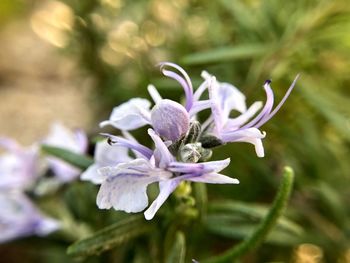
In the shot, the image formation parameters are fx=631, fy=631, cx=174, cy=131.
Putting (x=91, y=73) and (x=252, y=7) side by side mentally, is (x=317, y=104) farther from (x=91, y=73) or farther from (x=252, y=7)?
(x=91, y=73)

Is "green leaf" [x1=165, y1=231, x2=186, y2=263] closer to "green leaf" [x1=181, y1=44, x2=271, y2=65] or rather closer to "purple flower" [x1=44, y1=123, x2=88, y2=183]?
"purple flower" [x1=44, y1=123, x2=88, y2=183]

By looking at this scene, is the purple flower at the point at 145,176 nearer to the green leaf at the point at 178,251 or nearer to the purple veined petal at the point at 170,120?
the purple veined petal at the point at 170,120

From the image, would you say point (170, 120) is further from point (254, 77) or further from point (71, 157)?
point (254, 77)

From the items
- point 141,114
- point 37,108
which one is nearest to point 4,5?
point 37,108

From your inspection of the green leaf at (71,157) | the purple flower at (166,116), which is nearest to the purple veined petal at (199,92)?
the purple flower at (166,116)

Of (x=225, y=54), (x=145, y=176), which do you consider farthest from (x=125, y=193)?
(x=225, y=54)

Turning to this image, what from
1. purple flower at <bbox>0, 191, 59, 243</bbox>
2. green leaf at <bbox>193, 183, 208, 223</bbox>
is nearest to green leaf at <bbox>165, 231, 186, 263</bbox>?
green leaf at <bbox>193, 183, 208, 223</bbox>
